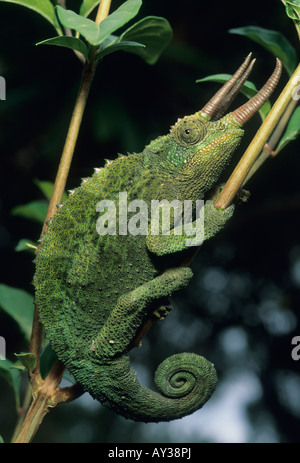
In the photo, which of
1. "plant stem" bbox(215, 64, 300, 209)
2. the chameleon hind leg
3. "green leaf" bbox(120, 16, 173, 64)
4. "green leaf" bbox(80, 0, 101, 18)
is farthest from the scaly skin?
"green leaf" bbox(80, 0, 101, 18)

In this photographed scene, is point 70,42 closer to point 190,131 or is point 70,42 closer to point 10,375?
point 190,131

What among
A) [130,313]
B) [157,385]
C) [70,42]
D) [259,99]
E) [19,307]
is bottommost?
[157,385]

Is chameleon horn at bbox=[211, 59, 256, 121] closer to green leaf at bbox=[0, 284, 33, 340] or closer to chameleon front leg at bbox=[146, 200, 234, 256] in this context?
chameleon front leg at bbox=[146, 200, 234, 256]

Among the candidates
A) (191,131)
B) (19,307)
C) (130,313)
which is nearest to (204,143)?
(191,131)

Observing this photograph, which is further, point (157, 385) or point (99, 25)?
point (157, 385)

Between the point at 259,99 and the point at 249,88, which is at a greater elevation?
the point at 249,88

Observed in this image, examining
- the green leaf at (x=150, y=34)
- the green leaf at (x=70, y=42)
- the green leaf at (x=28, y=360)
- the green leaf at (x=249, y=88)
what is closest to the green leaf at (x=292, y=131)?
the green leaf at (x=249, y=88)

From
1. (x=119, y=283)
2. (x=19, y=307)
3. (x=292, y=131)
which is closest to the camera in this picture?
(x=119, y=283)

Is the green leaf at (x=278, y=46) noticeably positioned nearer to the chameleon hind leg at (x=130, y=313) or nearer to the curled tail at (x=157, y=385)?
the chameleon hind leg at (x=130, y=313)
